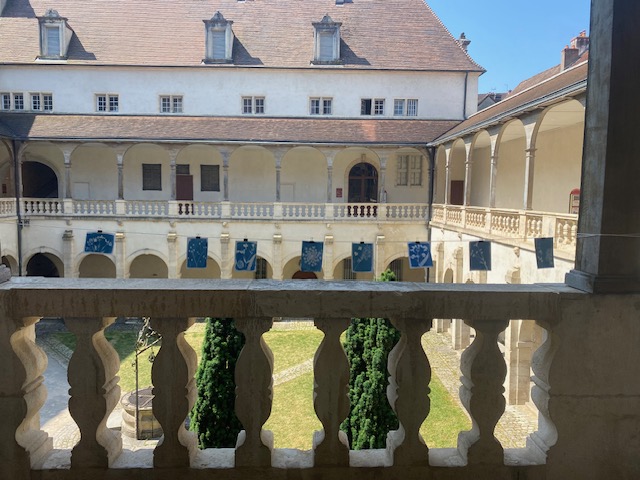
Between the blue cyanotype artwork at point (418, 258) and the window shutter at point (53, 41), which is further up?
the window shutter at point (53, 41)

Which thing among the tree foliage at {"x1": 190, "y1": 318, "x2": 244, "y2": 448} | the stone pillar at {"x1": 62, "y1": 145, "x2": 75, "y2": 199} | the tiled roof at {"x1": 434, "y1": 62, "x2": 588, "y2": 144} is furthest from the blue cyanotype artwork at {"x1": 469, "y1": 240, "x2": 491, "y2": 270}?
the stone pillar at {"x1": 62, "y1": 145, "x2": 75, "y2": 199}

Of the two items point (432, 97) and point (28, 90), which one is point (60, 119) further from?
point (432, 97)

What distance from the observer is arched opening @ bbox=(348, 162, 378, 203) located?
2500 centimetres

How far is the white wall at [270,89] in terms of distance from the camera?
23.9 meters

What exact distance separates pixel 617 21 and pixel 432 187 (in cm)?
2052

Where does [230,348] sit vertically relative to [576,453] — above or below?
below

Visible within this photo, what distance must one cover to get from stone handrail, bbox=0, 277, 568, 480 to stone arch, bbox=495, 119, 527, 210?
60.6 feet

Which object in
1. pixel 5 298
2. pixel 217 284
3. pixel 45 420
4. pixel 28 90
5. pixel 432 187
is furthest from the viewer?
pixel 28 90

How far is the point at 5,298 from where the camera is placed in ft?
6.04

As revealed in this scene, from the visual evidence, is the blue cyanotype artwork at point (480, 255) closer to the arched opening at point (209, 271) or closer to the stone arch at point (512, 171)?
the stone arch at point (512, 171)

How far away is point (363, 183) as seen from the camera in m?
25.0

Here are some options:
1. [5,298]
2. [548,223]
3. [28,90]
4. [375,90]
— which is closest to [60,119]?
[28,90]

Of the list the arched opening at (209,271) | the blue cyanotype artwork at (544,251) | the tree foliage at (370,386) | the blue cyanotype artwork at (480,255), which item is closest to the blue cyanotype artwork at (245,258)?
the tree foliage at (370,386)

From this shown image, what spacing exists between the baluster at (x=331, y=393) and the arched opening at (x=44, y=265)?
2470 cm
